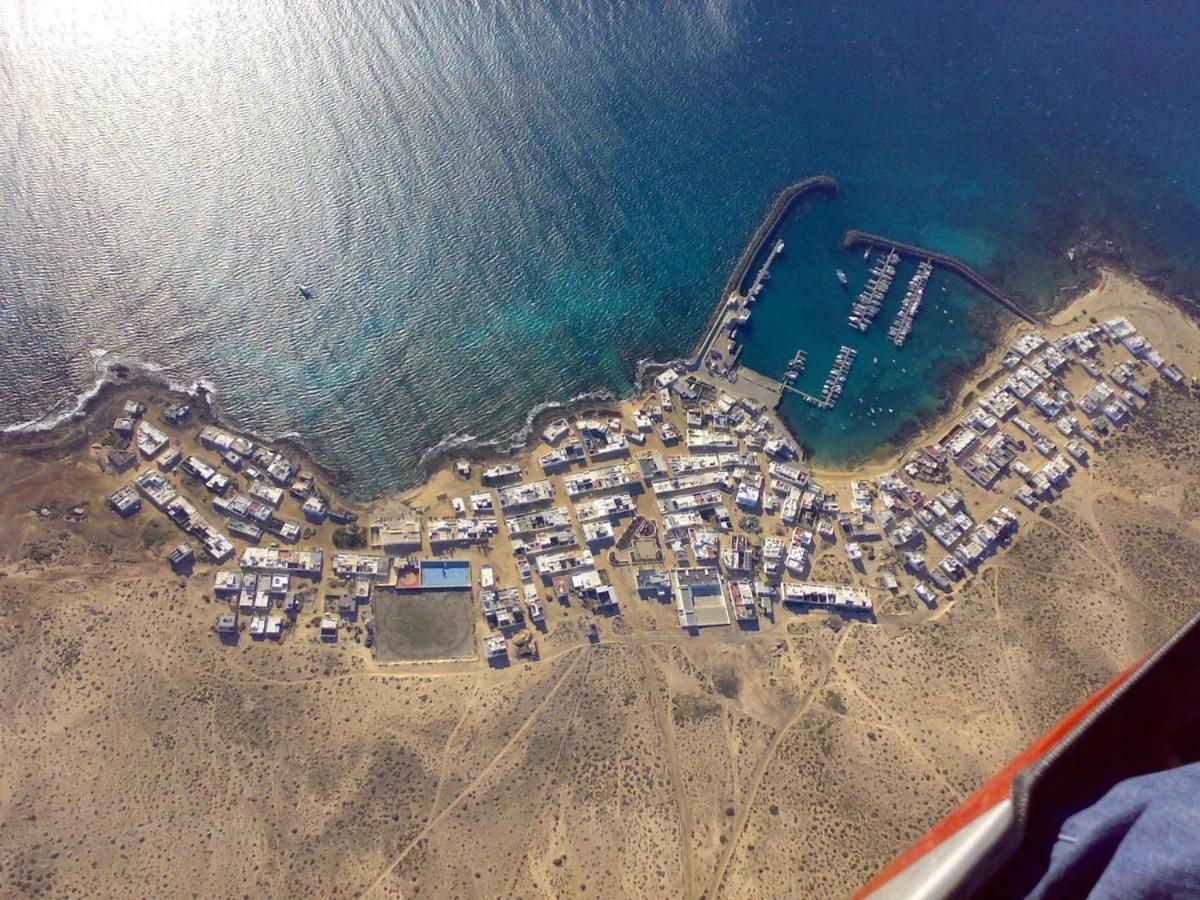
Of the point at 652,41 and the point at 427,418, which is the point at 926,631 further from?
the point at 652,41

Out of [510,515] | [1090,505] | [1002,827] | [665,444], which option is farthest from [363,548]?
[1090,505]

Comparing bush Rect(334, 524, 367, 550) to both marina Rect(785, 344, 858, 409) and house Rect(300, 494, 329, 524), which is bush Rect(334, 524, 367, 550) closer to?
house Rect(300, 494, 329, 524)

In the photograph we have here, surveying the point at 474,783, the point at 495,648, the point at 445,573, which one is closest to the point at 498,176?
the point at 445,573

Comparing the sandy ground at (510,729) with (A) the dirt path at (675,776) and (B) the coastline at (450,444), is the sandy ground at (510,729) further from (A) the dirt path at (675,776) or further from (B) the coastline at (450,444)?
(B) the coastline at (450,444)

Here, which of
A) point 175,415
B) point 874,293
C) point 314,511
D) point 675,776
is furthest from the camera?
point 874,293

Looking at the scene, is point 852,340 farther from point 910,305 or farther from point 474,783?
point 474,783

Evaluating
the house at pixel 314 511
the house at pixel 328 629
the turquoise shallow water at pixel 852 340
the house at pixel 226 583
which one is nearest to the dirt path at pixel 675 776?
the house at pixel 328 629
